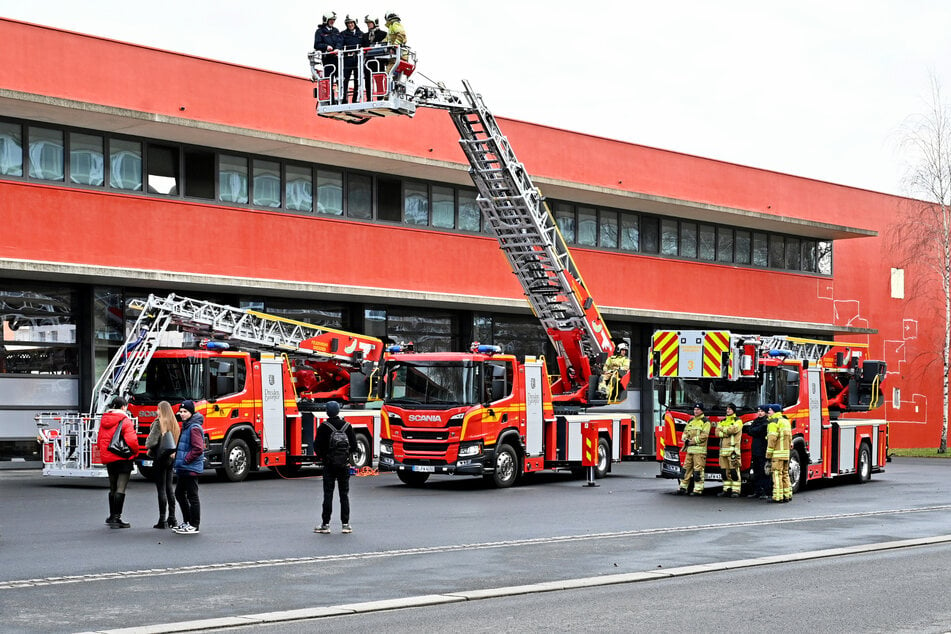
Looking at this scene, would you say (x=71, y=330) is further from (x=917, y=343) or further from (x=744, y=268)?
(x=917, y=343)

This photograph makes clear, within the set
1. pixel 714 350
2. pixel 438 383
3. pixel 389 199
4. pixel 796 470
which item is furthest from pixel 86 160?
pixel 796 470

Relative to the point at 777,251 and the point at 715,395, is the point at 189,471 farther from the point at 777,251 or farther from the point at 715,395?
the point at 777,251

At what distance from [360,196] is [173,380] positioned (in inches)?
408

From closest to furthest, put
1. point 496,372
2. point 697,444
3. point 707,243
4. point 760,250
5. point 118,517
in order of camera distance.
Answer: point 118,517
point 697,444
point 496,372
point 707,243
point 760,250

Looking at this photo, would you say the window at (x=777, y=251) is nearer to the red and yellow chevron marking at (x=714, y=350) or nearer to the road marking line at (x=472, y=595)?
the red and yellow chevron marking at (x=714, y=350)

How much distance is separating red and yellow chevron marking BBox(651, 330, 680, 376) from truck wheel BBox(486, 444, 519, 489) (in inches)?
127

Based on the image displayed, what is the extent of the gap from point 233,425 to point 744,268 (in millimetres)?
→ 23750

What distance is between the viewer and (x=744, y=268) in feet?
146

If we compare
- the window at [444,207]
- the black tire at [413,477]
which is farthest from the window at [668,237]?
the black tire at [413,477]

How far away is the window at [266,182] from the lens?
31438mm

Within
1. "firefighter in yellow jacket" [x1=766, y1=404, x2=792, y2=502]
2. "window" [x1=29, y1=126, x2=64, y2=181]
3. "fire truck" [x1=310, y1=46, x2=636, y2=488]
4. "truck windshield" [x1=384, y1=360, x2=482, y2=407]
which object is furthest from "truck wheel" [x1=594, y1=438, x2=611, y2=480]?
"window" [x1=29, y1=126, x2=64, y2=181]

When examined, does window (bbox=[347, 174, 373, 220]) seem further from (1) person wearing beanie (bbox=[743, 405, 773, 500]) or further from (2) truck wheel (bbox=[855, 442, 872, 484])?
(1) person wearing beanie (bbox=[743, 405, 773, 500])

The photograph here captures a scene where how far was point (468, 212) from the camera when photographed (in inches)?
1428

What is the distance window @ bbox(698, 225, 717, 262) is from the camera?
1706 inches
